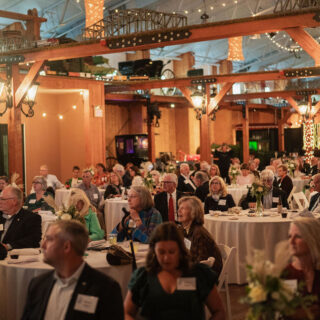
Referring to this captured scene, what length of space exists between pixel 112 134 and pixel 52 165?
4.09 m

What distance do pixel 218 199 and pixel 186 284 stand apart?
4816 mm

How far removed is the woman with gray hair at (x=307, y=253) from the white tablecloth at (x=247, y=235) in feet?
11.9

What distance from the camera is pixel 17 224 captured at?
5184 mm

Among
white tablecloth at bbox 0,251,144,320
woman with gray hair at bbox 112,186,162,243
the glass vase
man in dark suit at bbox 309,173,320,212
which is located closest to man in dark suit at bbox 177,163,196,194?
the glass vase

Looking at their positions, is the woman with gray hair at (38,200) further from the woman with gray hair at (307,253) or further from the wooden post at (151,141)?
the wooden post at (151,141)

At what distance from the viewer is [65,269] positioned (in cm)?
293

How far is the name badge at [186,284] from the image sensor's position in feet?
9.79

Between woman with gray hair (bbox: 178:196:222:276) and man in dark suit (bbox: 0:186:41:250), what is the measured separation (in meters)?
1.51

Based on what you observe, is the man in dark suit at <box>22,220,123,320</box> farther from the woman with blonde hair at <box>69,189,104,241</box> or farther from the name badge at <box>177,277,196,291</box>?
the woman with blonde hair at <box>69,189,104,241</box>

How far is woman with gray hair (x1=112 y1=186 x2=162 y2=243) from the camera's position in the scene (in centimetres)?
528

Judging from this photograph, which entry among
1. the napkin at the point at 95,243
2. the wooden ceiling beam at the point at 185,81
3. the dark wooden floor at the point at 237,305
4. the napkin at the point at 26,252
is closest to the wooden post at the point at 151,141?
the wooden ceiling beam at the point at 185,81

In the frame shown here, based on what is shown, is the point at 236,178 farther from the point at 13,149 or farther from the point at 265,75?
the point at 13,149

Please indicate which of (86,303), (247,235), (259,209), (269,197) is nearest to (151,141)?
(269,197)

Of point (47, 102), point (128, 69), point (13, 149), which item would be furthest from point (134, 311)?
point (128, 69)
